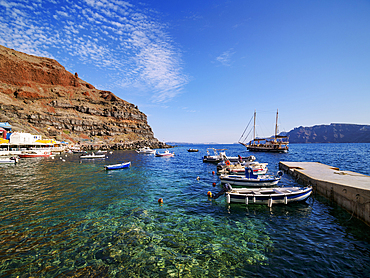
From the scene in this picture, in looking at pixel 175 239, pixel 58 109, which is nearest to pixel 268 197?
pixel 175 239

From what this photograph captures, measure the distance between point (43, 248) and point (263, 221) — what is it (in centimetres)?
1479

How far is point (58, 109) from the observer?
128000 millimetres

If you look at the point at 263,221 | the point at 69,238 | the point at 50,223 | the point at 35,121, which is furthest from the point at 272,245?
the point at 35,121

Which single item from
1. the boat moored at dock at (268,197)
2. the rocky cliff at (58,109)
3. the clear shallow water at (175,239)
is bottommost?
the clear shallow water at (175,239)

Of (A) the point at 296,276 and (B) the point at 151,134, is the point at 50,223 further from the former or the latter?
(B) the point at 151,134

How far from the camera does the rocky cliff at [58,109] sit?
351 ft

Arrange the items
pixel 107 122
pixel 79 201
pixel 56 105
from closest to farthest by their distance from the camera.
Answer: pixel 79 201 < pixel 56 105 < pixel 107 122

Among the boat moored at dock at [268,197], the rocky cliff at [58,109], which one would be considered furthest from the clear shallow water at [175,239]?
the rocky cliff at [58,109]

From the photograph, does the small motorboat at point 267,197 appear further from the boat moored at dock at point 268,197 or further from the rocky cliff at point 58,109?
the rocky cliff at point 58,109

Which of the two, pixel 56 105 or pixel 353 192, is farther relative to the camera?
pixel 56 105

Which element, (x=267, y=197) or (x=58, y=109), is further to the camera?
(x=58, y=109)

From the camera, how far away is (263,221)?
13.3m

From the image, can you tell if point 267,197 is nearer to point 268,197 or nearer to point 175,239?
point 268,197

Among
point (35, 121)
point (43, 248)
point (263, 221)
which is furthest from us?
point (35, 121)
